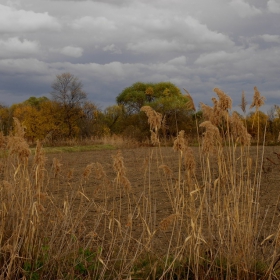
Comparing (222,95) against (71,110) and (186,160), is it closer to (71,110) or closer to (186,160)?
(186,160)

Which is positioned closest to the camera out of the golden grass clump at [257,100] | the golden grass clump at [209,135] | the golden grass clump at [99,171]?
the golden grass clump at [209,135]

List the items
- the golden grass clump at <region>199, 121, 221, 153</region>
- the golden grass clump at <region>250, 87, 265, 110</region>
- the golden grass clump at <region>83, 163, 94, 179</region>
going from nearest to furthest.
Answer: the golden grass clump at <region>199, 121, 221, 153</region> < the golden grass clump at <region>250, 87, 265, 110</region> < the golden grass clump at <region>83, 163, 94, 179</region>

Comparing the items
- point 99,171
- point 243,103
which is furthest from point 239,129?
point 99,171

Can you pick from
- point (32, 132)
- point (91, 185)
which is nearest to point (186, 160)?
point (91, 185)

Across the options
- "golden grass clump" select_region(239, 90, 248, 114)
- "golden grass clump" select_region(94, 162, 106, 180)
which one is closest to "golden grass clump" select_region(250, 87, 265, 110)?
"golden grass clump" select_region(239, 90, 248, 114)

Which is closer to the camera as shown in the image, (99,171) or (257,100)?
(257,100)

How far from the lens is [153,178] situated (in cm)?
784

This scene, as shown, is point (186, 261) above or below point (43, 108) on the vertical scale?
below

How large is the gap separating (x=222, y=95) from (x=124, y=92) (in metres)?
45.5

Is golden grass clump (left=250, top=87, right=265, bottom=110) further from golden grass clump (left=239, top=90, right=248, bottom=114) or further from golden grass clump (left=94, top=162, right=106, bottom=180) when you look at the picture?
golden grass clump (left=94, top=162, right=106, bottom=180)

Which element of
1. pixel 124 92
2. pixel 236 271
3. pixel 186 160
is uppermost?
pixel 124 92

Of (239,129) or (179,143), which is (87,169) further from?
(239,129)

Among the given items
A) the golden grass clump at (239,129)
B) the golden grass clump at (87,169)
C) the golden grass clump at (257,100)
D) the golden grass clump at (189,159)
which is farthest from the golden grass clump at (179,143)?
the golden grass clump at (87,169)

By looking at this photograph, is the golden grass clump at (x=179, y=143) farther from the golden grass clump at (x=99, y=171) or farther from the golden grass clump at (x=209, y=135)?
the golden grass clump at (x=99, y=171)
